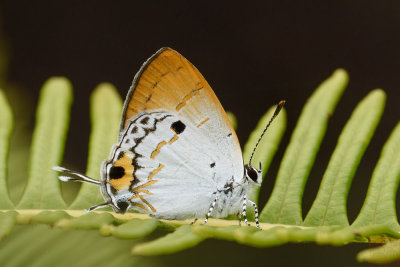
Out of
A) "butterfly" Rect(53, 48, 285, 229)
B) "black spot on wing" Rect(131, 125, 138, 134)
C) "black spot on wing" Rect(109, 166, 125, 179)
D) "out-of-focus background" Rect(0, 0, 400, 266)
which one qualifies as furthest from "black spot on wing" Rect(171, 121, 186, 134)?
"out-of-focus background" Rect(0, 0, 400, 266)

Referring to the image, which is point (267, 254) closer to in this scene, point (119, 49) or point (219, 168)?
point (219, 168)

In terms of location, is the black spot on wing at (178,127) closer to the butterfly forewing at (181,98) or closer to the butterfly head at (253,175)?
the butterfly forewing at (181,98)

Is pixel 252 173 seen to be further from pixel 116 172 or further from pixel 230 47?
pixel 230 47

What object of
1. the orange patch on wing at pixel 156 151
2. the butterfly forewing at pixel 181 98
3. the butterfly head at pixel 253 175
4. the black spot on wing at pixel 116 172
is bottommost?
the black spot on wing at pixel 116 172

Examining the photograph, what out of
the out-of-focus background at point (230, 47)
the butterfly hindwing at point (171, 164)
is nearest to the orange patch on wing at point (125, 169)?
the butterfly hindwing at point (171, 164)

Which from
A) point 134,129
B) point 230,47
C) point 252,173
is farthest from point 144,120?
point 230,47

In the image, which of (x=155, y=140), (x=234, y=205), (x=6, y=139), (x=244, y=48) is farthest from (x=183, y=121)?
(x=244, y=48)

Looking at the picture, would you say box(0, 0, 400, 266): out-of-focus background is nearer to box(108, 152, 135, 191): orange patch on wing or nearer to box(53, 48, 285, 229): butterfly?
box(53, 48, 285, 229): butterfly
